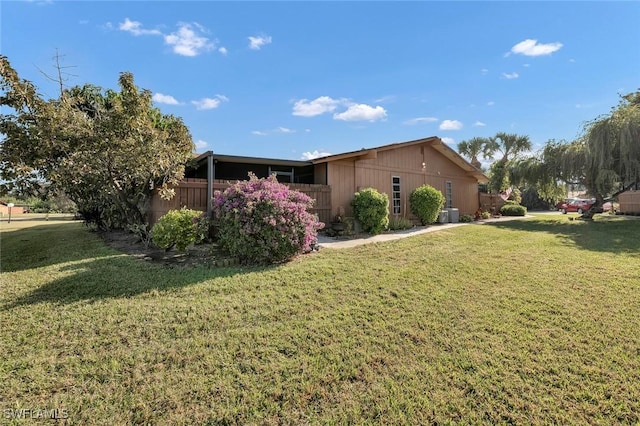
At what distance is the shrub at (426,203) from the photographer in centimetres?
1373

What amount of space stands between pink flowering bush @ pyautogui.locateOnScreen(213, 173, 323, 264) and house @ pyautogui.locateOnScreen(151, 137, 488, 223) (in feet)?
8.66

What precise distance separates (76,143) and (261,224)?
4516 millimetres

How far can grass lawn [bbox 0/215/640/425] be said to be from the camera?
2.64 m

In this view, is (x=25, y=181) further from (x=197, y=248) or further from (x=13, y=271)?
(x=197, y=248)

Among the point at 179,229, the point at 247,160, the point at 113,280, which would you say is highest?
the point at 247,160

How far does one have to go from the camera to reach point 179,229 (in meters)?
7.17

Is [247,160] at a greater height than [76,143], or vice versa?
[247,160]

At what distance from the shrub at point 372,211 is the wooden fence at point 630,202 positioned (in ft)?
53.9

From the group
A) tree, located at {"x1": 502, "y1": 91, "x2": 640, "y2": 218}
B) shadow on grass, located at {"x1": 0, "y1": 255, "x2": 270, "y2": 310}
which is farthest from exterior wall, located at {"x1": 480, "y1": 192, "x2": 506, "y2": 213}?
shadow on grass, located at {"x1": 0, "y1": 255, "x2": 270, "y2": 310}

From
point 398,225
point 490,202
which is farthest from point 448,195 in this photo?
point 398,225

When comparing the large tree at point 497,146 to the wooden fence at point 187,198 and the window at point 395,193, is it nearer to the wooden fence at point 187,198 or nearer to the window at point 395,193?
the window at point 395,193

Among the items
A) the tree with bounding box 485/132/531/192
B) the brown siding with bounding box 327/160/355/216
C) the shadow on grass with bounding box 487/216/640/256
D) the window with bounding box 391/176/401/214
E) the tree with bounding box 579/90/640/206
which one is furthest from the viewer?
the tree with bounding box 485/132/531/192

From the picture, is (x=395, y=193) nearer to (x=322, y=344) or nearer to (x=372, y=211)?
(x=372, y=211)

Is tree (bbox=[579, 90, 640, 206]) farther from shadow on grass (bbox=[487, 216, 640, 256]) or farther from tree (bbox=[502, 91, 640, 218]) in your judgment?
shadow on grass (bbox=[487, 216, 640, 256])
